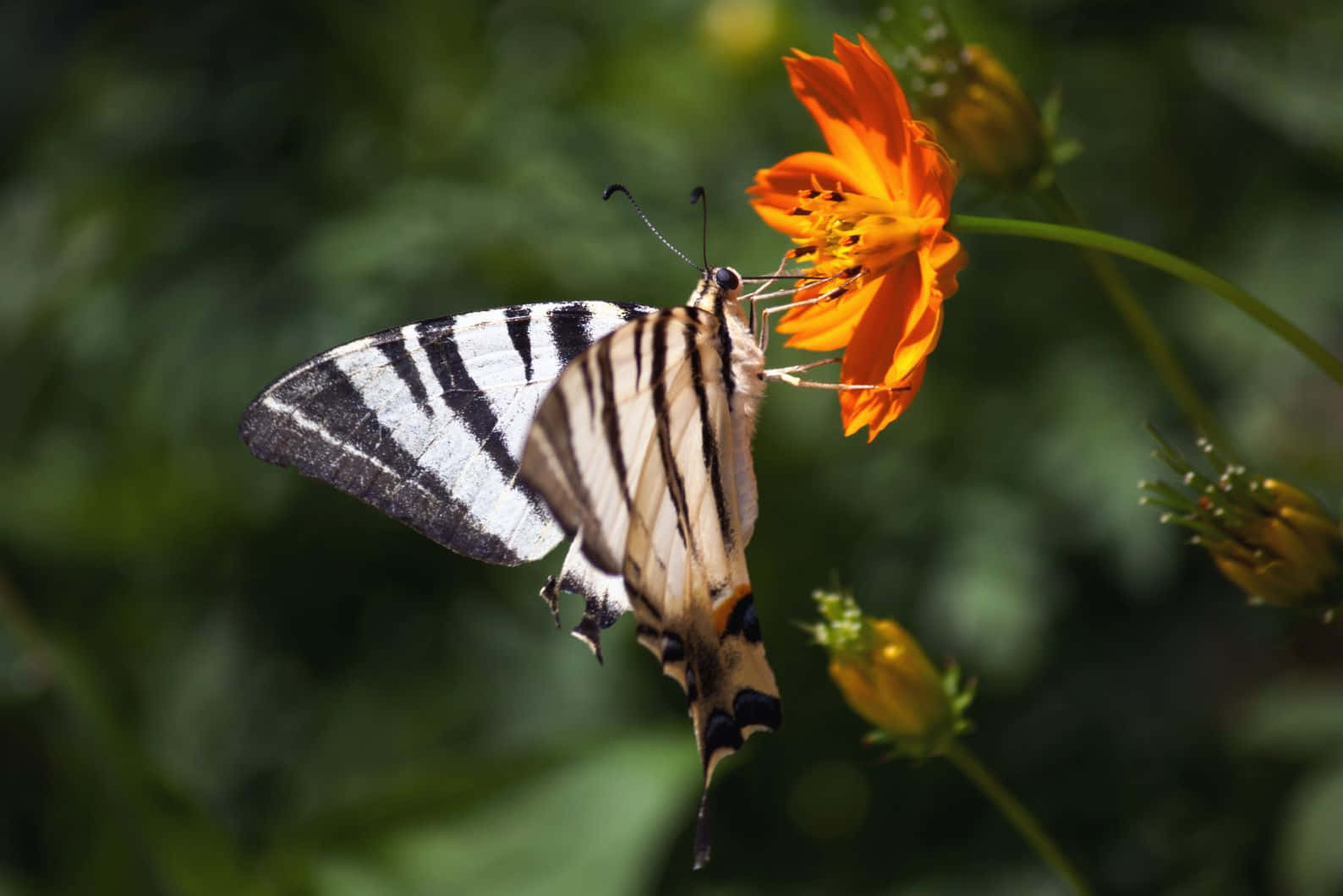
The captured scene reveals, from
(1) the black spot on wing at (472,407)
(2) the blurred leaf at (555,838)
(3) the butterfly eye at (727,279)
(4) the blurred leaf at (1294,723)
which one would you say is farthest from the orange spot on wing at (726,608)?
(4) the blurred leaf at (1294,723)

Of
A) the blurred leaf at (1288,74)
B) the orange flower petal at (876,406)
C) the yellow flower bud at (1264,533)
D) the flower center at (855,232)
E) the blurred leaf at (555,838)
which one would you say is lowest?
the blurred leaf at (555,838)

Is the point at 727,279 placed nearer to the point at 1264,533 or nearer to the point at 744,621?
the point at 744,621

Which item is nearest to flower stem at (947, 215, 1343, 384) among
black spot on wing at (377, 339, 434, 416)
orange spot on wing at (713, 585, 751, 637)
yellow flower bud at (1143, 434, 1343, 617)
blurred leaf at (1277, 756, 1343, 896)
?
yellow flower bud at (1143, 434, 1343, 617)

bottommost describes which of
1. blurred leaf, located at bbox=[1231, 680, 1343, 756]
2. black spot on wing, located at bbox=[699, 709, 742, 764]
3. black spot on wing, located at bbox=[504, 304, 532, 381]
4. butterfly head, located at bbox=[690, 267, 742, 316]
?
blurred leaf, located at bbox=[1231, 680, 1343, 756]

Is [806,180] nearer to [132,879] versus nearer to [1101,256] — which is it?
[1101,256]

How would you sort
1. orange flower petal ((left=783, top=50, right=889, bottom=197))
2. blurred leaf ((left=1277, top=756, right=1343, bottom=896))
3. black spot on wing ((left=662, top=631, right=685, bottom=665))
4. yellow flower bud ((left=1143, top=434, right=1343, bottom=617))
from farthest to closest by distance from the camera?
blurred leaf ((left=1277, top=756, right=1343, bottom=896))
black spot on wing ((left=662, top=631, right=685, bottom=665))
orange flower petal ((left=783, top=50, right=889, bottom=197))
yellow flower bud ((left=1143, top=434, right=1343, bottom=617))

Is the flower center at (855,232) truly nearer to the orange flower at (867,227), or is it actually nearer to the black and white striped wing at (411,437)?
the orange flower at (867,227)

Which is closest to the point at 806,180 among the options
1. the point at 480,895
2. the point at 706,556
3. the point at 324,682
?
the point at 706,556

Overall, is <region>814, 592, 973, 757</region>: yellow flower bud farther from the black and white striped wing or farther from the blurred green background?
the blurred green background
